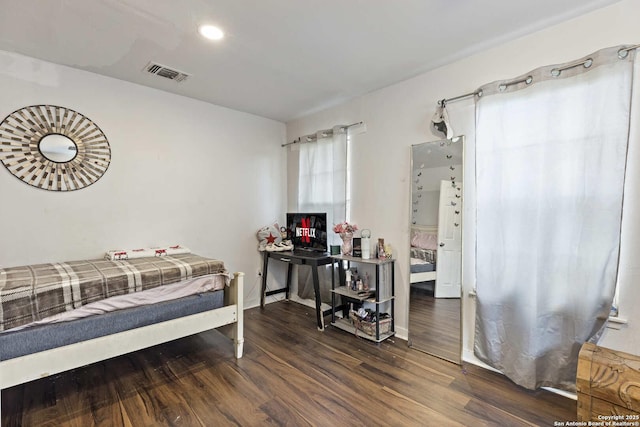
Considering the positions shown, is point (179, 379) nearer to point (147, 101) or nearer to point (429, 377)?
point (429, 377)

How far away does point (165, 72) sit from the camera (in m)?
2.68

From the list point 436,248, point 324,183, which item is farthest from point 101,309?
point 436,248

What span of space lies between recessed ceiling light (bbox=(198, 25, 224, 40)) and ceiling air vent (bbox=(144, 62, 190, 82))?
0.73 metres

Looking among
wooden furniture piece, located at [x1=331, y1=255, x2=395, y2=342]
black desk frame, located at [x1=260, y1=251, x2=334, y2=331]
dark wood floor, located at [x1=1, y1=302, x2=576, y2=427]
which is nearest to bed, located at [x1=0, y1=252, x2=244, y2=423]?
dark wood floor, located at [x1=1, y1=302, x2=576, y2=427]

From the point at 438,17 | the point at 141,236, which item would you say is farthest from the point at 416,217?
the point at 141,236

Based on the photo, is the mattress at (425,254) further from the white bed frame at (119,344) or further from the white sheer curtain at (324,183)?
the white bed frame at (119,344)

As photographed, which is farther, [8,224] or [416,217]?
[416,217]

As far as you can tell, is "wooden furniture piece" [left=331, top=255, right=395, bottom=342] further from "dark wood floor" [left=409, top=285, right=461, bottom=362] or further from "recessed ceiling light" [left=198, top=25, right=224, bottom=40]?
"recessed ceiling light" [left=198, top=25, right=224, bottom=40]

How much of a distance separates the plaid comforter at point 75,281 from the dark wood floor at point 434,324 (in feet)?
5.97

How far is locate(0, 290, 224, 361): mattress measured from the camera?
5.44 ft

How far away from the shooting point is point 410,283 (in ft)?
9.14

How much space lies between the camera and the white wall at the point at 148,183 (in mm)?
2426

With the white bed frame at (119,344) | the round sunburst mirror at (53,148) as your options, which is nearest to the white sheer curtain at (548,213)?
A: the white bed frame at (119,344)

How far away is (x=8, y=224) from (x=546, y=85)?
4169 mm
